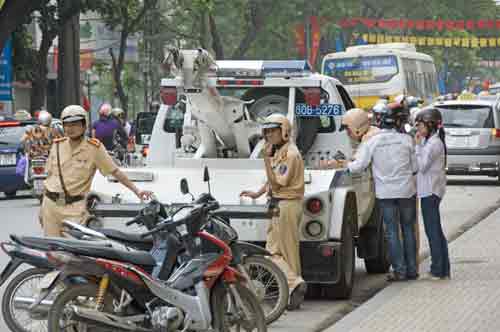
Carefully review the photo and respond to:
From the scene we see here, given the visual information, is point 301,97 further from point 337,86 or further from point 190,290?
point 190,290

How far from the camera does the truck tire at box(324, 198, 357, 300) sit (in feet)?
37.7

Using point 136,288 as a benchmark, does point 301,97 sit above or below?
above

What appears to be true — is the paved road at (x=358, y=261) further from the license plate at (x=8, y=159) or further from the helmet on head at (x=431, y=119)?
the helmet on head at (x=431, y=119)

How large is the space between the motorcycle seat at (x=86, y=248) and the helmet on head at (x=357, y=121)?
4308 millimetres

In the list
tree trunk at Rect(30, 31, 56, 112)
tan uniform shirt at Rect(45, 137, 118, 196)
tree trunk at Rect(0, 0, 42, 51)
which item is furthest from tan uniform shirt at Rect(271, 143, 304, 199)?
tree trunk at Rect(30, 31, 56, 112)

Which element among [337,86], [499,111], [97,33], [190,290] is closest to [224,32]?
[97,33]

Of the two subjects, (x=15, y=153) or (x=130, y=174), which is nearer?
(x=130, y=174)

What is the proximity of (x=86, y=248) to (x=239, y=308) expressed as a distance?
1070 mm

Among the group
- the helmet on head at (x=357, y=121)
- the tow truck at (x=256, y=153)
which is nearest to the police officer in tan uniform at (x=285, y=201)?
the tow truck at (x=256, y=153)

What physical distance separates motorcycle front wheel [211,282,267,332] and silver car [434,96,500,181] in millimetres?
19382

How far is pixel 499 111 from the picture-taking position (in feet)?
94.7

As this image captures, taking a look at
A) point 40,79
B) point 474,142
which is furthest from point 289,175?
point 40,79

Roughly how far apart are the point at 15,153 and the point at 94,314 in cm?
1850

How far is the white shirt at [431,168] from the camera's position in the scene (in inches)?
502
